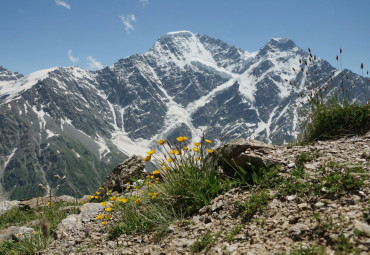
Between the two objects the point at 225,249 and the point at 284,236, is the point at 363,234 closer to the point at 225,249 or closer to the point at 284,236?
the point at 284,236

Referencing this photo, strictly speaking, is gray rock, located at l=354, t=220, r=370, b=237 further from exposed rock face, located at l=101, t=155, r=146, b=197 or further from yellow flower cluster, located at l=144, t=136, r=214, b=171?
exposed rock face, located at l=101, t=155, r=146, b=197

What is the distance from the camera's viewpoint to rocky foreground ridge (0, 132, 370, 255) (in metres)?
3.55

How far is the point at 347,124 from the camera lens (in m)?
8.23

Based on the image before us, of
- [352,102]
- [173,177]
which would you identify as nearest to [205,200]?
[173,177]

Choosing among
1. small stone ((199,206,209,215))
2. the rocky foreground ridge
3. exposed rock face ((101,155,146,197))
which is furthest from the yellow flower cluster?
exposed rock face ((101,155,146,197))

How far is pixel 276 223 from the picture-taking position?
4168 millimetres

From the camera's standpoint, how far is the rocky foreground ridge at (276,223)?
3547mm

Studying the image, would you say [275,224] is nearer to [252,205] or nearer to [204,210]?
[252,205]

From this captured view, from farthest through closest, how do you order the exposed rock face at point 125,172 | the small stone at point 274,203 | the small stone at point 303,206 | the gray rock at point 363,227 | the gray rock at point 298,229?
the exposed rock face at point 125,172
the small stone at point 274,203
the small stone at point 303,206
the gray rock at point 298,229
the gray rock at point 363,227

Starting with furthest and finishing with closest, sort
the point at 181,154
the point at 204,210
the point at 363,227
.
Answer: the point at 181,154, the point at 204,210, the point at 363,227

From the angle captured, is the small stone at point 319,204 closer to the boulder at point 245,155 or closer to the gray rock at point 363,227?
the gray rock at point 363,227

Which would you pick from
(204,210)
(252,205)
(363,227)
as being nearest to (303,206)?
(252,205)

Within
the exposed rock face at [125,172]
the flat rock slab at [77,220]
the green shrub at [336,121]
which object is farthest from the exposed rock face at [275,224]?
the exposed rock face at [125,172]

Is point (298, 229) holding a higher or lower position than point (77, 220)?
lower
